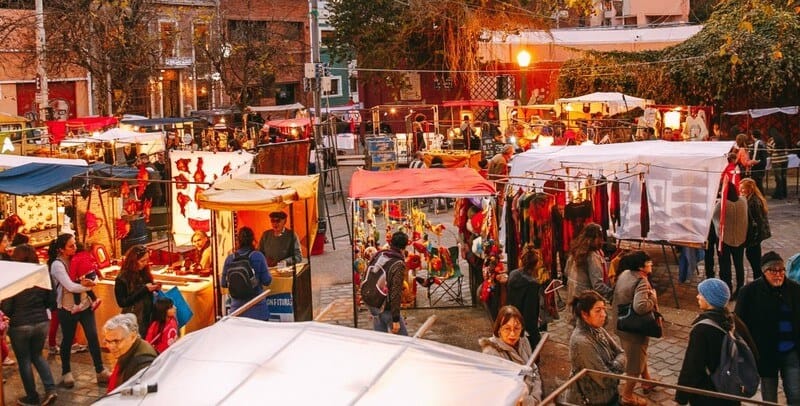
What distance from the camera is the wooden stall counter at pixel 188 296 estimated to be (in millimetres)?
9820

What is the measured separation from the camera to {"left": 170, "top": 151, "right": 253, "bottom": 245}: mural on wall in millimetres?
11844

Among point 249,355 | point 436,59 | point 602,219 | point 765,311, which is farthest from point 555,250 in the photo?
point 436,59

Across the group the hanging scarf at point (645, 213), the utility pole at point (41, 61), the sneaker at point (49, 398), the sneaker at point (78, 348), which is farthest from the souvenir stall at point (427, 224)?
the utility pole at point (41, 61)

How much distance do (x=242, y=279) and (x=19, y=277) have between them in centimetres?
242


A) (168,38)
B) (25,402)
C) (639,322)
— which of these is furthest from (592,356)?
(168,38)

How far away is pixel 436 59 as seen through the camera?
31344mm

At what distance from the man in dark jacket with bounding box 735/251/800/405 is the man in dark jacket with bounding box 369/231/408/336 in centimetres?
343

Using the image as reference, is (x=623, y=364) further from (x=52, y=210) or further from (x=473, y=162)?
(x=473, y=162)

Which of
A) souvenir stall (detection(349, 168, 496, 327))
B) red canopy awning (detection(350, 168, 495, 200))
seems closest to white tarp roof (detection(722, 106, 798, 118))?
souvenir stall (detection(349, 168, 496, 327))

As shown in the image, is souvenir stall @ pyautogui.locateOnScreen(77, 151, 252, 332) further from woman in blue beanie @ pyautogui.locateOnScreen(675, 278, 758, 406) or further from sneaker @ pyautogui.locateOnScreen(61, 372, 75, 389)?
woman in blue beanie @ pyautogui.locateOnScreen(675, 278, 758, 406)

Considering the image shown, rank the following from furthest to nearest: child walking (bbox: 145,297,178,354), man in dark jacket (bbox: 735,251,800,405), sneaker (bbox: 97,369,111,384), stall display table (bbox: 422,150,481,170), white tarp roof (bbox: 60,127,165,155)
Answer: white tarp roof (bbox: 60,127,165,155), stall display table (bbox: 422,150,481,170), sneaker (bbox: 97,369,111,384), child walking (bbox: 145,297,178,354), man in dark jacket (bbox: 735,251,800,405)

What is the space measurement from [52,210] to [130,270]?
7.03 meters

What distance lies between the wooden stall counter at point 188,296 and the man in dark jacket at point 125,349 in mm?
3446

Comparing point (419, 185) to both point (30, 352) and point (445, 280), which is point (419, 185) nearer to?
point (445, 280)
